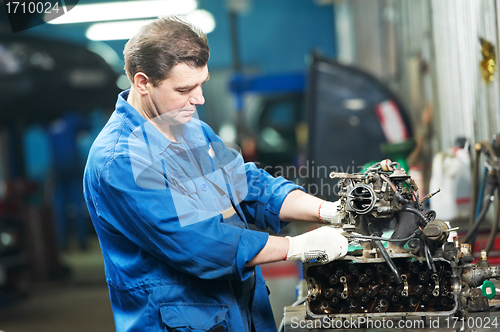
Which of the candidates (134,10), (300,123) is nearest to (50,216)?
(134,10)

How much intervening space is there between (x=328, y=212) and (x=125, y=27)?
151 cm

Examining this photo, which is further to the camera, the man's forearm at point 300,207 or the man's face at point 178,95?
the man's forearm at point 300,207

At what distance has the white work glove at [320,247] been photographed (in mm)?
1214

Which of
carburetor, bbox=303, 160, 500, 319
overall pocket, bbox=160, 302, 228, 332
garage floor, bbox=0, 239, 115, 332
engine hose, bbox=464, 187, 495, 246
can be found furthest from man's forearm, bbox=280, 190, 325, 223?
garage floor, bbox=0, 239, 115, 332

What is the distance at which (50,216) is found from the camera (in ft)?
19.0

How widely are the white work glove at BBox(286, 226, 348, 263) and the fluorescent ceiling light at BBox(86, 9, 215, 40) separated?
0.72m

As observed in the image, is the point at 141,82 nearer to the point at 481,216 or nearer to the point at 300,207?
the point at 300,207

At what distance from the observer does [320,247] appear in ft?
4.00

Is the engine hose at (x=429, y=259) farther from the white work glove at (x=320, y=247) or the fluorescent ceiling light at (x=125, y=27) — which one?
the fluorescent ceiling light at (x=125, y=27)

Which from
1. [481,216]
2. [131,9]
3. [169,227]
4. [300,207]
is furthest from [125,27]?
[481,216]

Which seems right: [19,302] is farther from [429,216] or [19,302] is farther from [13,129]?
[429,216]

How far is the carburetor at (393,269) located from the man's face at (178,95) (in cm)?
55

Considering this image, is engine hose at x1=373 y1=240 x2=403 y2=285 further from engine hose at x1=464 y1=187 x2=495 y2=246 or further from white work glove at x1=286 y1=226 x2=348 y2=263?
engine hose at x1=464 y1=187 x2=495 y2=246

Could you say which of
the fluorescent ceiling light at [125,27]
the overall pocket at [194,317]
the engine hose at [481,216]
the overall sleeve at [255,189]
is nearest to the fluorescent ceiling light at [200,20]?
the fluorescent ceiling light at [125,27]
